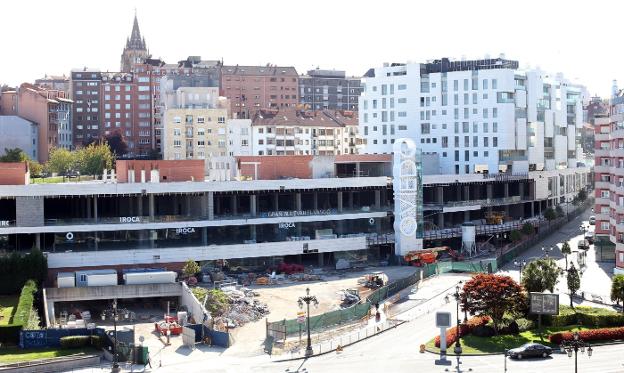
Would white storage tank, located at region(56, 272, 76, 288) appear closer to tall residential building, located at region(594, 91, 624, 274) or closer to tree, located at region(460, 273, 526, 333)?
tree, located at region(460, 273, 526, 333)

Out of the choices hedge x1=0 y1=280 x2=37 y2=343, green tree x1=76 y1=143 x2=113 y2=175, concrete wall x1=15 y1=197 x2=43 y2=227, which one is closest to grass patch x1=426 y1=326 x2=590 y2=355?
hedge x1=0 y1=280 x2=37 y2=343

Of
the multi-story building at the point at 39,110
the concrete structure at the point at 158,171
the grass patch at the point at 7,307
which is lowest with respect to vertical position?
the grass patch at the point at 7,307

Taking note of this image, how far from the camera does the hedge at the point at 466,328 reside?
6329 cm

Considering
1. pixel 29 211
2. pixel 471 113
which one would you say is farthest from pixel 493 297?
Answer: pixel 471 113

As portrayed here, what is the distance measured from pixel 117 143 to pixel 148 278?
361ft

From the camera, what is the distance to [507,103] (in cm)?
13175

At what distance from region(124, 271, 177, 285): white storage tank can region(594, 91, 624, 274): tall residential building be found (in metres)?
41.4

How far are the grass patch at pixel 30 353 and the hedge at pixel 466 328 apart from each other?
2432cm

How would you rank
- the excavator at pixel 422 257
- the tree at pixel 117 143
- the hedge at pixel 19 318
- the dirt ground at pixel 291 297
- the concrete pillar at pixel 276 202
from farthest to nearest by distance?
the tree at pixel 117 143, the concrete pillar at pixel 276 202, the excavator at pixel 422 257, the dirt ground at pixel 291 297, the hedge at pixel 19 318

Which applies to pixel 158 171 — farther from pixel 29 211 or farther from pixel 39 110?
pixel 39 110

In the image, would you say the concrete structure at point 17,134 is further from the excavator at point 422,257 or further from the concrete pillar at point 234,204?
the excavator at point 422,257

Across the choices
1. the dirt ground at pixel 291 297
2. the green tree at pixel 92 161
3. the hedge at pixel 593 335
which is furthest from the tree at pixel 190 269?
the green tree at pixel 92 161

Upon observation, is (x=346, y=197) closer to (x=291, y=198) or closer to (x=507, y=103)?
(x=291, y=198)

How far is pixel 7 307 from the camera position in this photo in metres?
79.1
